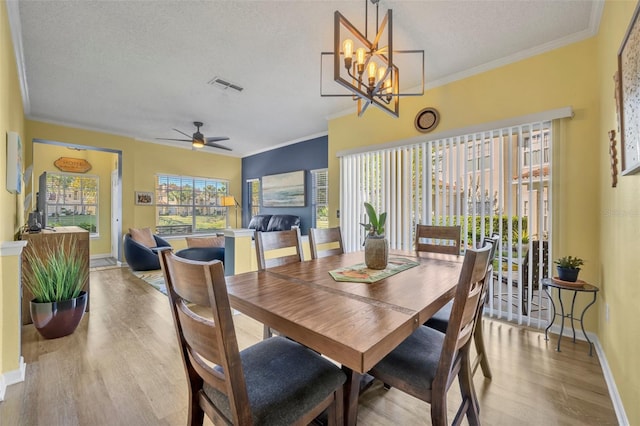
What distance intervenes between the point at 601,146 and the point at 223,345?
10.4 feet

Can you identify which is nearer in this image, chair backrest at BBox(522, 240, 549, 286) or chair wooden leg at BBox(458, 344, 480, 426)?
chair wooden leg at BBox(458, 344, 480, 426)

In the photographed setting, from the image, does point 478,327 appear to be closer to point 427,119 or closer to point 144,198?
point 427,119

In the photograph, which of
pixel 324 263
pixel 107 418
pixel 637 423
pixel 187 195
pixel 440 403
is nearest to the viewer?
pixel 440 403

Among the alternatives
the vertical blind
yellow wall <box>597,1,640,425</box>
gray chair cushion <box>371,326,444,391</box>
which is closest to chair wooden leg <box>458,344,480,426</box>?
gray chair cushion <box>371,326,444,391</box>

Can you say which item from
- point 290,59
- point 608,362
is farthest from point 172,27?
point 608,362

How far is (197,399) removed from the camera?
110 cm

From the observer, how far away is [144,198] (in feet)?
19.7

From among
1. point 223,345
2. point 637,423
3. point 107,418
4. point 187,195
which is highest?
point 187,195

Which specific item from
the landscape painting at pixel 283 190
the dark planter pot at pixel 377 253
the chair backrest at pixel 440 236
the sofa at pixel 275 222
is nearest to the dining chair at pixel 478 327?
the dark planter pot at pixel 377 253

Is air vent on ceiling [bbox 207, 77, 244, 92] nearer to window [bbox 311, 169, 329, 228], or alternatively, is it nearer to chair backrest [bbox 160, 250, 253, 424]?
window [bbox 311, 169, 329, 228]

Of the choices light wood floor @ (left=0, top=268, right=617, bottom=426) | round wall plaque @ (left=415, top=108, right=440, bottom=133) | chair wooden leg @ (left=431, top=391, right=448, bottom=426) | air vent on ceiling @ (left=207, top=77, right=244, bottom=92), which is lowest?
light wood floor @ (left=0, top=268, right=617, bottom=426)

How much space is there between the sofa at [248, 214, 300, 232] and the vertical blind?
2717 mm

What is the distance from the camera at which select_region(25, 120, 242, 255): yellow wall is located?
483cm

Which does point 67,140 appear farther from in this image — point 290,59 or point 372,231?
point 372,231
